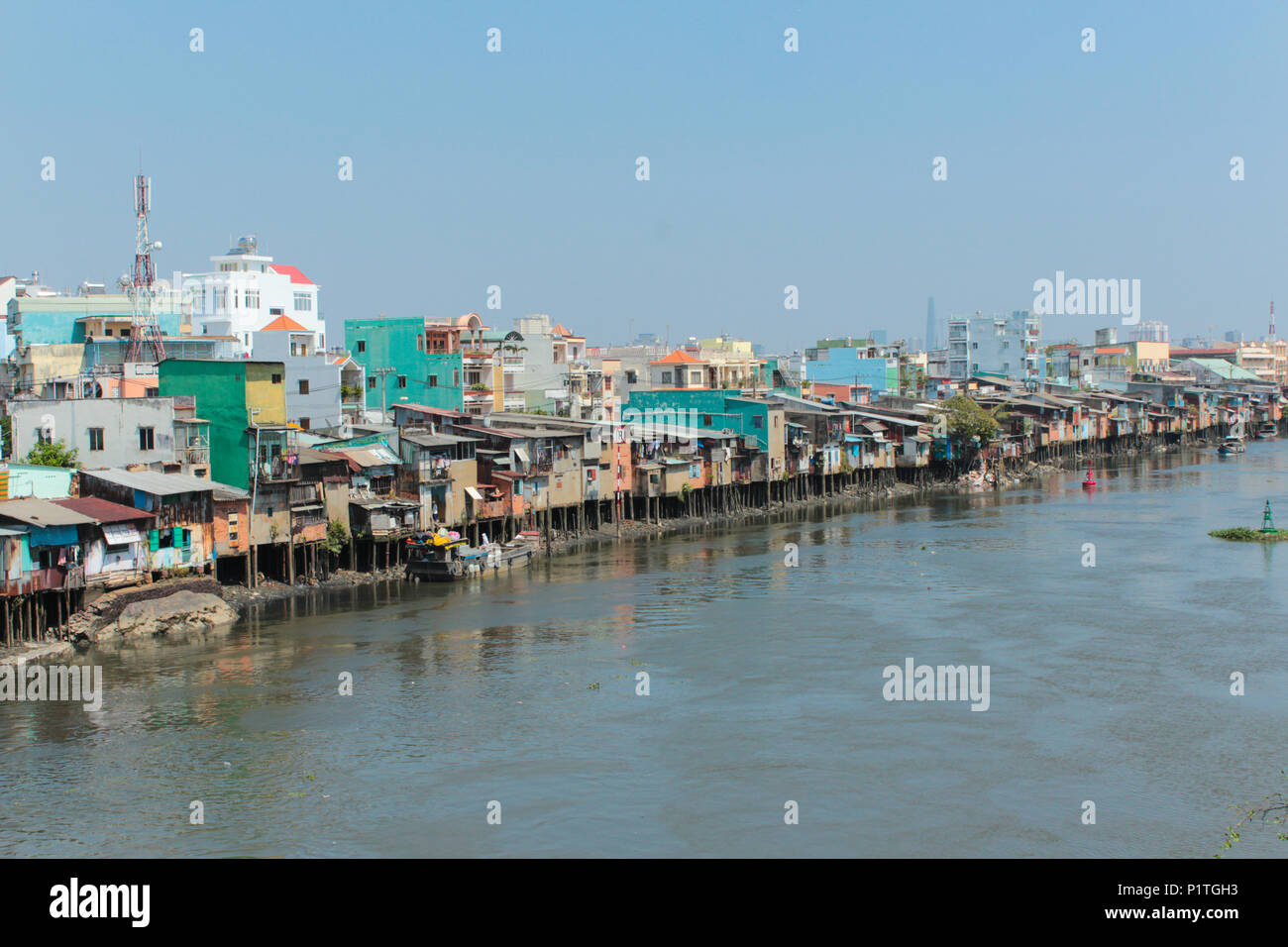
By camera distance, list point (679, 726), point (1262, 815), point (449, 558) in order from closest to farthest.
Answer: point (1262, 815) < point (679, 726) < point (449, 558)

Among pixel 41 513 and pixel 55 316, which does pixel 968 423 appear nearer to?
pixel 55 316

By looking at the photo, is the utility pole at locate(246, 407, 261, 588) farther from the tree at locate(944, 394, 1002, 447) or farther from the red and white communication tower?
the tree at locate(944, 394, 1002, 447)

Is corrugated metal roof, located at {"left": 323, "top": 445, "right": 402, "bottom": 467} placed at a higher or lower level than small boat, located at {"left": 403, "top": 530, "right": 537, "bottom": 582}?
higher

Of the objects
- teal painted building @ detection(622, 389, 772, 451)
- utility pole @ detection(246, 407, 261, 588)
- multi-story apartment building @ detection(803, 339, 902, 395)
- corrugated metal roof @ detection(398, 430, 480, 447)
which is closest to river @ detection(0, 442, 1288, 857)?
utility pole @ detection(246, 407, 261, 588)

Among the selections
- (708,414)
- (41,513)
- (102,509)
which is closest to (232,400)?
(102,509)

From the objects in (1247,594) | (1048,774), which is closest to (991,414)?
(1247,594)

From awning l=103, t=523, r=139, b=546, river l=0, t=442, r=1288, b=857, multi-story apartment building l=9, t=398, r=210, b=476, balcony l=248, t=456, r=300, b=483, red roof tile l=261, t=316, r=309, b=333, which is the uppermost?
red roof tile l=261, t=316, r=309, b=333
